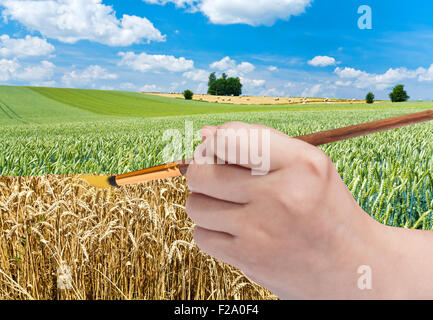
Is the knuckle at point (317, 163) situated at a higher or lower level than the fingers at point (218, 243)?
higher

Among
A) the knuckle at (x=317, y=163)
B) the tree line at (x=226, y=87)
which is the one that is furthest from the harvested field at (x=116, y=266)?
the tree line at (x=226, y=87)

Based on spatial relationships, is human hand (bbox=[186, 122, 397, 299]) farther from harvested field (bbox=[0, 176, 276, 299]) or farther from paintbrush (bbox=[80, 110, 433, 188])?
harvested field (bbox=[0, 176, 276, 299])

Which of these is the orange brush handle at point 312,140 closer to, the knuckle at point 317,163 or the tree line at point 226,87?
the knuckle at point 317,163

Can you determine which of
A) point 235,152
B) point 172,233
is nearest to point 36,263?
point 172,233

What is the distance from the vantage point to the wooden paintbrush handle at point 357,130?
81 centimetres

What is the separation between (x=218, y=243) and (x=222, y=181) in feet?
0.54

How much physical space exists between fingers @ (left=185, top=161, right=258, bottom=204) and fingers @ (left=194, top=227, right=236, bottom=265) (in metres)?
0.10

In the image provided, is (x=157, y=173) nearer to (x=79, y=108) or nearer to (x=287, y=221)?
(x=287, y=221)

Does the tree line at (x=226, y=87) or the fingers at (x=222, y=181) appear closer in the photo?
the fingers at (x=222, y=181)

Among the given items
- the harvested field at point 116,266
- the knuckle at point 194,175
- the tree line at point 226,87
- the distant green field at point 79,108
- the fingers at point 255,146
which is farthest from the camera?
the tree line at point 226,87

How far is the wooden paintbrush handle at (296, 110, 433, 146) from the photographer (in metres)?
0.81

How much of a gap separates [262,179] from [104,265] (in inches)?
83.2

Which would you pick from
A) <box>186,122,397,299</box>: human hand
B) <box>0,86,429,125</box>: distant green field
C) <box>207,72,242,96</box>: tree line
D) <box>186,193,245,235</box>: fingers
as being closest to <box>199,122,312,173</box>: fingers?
<box>186,122,397,299</box>: human hand
